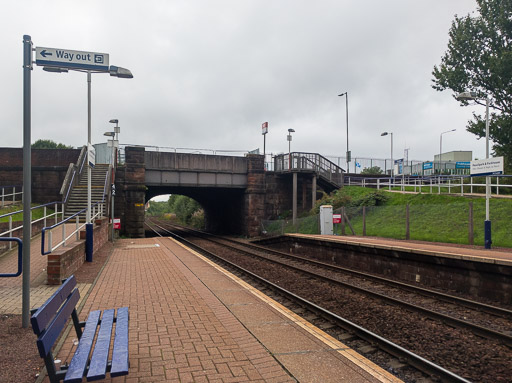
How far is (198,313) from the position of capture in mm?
6172

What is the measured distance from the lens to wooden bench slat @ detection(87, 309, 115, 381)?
10.4 feet

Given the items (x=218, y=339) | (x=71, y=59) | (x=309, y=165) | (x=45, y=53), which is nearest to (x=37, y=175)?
(x=309, y=165)

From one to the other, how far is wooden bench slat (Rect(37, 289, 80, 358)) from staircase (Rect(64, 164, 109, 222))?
15.1 m

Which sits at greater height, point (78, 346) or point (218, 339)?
point (78, 346)

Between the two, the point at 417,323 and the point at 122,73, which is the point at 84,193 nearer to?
the point at 122,73

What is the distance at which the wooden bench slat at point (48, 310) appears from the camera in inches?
118

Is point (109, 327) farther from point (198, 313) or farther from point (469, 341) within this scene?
point (469, 341)

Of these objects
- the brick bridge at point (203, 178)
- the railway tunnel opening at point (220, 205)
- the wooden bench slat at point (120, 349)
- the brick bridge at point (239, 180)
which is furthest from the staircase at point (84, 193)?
the wooden bench slat at point (120, 349)

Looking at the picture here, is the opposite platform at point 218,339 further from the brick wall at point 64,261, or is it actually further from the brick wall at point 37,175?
the brick wall at point 37,175

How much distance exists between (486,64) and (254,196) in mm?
18401

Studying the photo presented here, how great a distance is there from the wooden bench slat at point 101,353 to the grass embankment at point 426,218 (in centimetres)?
1463

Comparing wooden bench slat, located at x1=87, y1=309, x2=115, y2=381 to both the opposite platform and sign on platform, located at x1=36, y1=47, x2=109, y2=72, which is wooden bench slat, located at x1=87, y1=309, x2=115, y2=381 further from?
sign on platform, located at x1=36, y1=47, x2=109, y2=72

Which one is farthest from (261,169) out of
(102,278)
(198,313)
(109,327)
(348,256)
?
(109,327)

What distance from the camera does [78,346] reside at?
374cm
